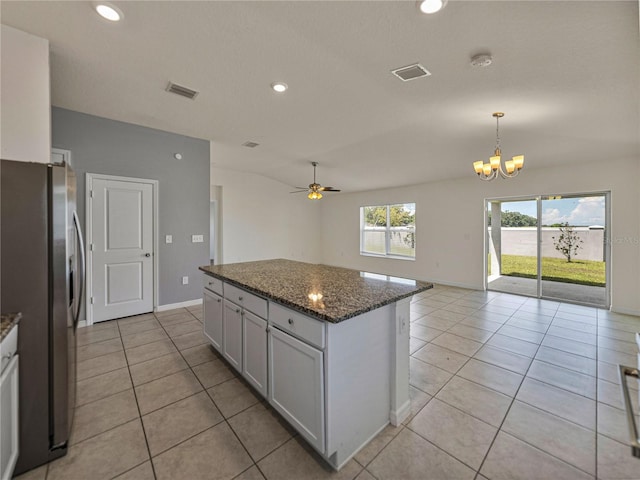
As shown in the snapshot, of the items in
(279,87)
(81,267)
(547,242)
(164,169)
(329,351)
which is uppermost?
(279,87)

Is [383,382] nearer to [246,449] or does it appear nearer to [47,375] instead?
[246,449]

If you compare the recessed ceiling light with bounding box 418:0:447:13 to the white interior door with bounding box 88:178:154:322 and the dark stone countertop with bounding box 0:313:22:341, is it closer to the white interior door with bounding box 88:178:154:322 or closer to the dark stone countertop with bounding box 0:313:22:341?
the dark stone countertop with bounding box 0:313:22:341

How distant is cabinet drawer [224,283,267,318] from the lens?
187 centimetres

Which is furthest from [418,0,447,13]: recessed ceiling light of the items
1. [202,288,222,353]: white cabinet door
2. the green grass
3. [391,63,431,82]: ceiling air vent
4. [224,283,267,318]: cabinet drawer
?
the green grass

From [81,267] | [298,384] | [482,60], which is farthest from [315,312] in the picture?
[482,60]

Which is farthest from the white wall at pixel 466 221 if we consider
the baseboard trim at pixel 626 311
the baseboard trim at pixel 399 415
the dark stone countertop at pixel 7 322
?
the dark stone countertop at pixel 7 322

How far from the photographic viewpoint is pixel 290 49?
2162 mm

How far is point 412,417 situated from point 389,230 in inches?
231

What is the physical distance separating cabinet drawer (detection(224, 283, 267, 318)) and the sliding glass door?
530 cm

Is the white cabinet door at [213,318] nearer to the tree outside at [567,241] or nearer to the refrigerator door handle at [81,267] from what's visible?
the refrigerator door handle at [81,267]

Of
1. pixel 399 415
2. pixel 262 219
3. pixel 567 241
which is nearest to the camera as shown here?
pixel 399 415

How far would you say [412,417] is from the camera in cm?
187

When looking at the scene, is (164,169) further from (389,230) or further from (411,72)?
(389,230)

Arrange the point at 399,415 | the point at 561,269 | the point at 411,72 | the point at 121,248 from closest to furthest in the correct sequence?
1. the point at 399,415
2. the point at 411,72
3. the point at 121,248
4. the point at 561,269
